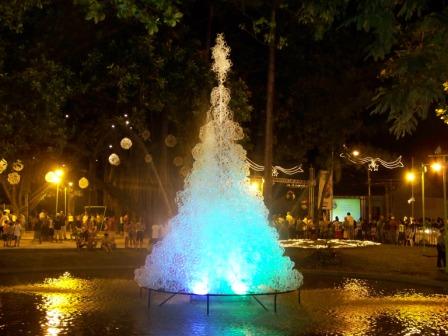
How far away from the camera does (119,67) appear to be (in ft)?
78.4

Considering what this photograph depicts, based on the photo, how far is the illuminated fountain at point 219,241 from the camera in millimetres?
15164

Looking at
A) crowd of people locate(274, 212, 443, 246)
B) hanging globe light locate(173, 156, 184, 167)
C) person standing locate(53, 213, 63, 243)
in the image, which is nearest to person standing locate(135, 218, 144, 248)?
hanging globe light locate(173, 156, 184, 167)

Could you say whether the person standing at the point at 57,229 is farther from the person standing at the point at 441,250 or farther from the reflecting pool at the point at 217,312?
the person standing at the point at 441,250

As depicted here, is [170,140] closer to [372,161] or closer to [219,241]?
[372,161]

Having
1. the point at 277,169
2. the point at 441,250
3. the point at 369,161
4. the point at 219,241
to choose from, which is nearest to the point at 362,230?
the point at 369,161

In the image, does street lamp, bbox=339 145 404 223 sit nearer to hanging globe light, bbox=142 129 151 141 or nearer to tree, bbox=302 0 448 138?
hanging globe light, bbox=142 129 151 141

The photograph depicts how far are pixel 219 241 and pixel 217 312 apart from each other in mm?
1836

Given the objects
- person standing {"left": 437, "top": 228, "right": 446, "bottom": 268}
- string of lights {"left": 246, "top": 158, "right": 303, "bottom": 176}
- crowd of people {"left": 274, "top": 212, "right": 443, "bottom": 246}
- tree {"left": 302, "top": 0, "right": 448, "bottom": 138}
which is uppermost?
string of lights {"left": 246, "top": 158, "right": 303, "bottom": 176}

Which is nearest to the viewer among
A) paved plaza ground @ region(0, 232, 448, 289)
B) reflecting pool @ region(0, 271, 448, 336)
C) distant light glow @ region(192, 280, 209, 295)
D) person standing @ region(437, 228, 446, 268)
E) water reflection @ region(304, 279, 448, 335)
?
reflecting pool @ region(0, 271, 448, 336)

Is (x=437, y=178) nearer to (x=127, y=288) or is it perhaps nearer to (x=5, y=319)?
(x=127, y=288)

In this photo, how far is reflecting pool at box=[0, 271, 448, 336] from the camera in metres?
12.5

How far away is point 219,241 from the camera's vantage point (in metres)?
15.4

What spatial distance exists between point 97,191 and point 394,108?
53.2 m

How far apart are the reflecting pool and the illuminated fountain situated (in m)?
0.57
